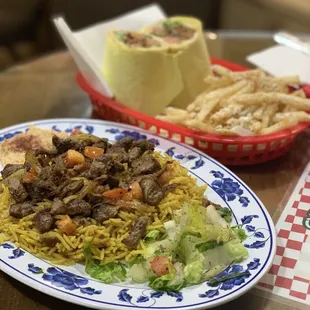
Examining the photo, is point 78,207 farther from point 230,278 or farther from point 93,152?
point 230,278

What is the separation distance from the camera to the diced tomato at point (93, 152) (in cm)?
170

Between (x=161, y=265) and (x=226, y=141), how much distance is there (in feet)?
2.12

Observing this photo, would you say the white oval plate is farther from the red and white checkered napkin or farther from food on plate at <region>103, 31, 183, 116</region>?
food on plate at <region>103, 31, 183, 116</region>

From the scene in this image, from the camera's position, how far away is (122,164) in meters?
1.67

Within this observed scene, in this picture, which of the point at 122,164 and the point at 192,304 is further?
the point at 122,164

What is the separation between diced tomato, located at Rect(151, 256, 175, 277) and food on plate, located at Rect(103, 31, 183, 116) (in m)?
0.92

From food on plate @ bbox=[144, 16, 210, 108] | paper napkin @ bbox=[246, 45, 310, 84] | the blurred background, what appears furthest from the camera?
the blurred background

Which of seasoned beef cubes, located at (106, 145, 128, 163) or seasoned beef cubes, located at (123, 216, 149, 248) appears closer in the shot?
seasoned beef cubes, located at (123, 216, 149, 248)

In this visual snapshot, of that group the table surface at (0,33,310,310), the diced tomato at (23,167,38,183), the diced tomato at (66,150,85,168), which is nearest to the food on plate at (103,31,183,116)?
the table surface at (0,33,310,310)

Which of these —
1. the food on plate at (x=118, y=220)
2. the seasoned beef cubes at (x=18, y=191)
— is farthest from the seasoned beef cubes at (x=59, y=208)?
the seasoned beef cubes at (x=18, y=191)

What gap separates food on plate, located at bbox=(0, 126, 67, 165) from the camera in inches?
72.9

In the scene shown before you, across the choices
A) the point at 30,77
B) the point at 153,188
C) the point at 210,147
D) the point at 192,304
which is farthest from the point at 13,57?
the point at 192,304

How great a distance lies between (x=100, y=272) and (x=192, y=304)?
27 cm

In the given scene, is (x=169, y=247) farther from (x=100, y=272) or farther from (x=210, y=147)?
(x=210, y=147)
